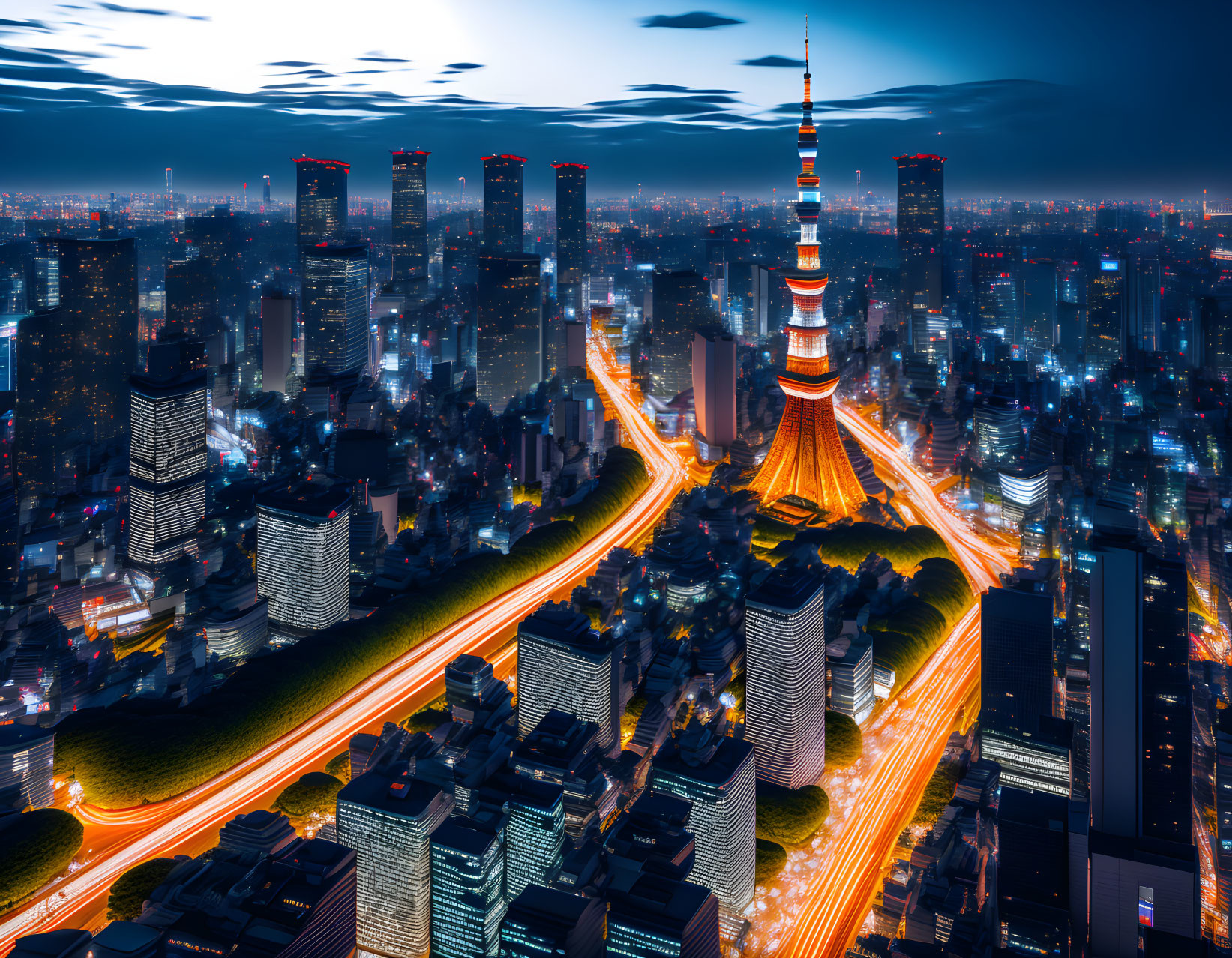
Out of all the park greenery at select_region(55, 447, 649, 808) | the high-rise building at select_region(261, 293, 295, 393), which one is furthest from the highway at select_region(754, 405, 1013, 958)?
the high-rise building at select_region(261, 293, 295, 393)

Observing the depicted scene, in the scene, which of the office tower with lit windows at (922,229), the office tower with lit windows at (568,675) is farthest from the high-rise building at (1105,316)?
the office tower with lit windows at (568,675)

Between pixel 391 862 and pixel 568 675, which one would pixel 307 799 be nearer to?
pixel 391 862

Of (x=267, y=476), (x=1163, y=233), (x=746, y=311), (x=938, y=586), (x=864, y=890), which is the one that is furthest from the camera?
(x=746, y=311)

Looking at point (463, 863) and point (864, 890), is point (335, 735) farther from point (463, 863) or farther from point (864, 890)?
point (864, 890)

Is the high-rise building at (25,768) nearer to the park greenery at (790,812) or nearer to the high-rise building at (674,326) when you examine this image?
the park greenery at (790,812)

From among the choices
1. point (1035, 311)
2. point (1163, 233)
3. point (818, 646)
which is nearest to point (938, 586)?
point (818, 646)

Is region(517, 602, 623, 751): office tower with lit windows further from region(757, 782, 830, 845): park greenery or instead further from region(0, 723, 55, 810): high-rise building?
region(0, 723, 55, 810): high-rise building
